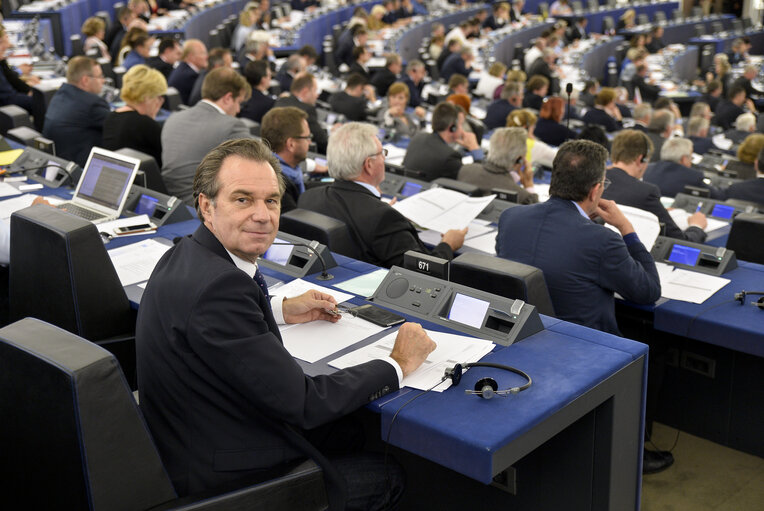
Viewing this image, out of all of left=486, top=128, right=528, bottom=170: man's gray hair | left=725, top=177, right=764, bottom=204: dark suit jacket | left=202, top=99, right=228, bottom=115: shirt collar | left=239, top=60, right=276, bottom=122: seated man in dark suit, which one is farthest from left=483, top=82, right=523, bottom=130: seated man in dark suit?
left=202, top=99, right=228, bottom=115: shirt collar

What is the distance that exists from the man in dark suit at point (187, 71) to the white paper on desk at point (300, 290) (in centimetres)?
573

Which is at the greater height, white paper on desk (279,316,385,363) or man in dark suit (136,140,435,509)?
man in dark suit (136,140,435,509)

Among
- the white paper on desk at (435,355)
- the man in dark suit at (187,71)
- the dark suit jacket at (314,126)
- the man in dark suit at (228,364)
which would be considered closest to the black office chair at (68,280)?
the man in dark suit at (228,364)

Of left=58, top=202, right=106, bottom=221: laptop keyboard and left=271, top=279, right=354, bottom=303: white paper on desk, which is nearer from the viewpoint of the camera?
left=271, top=279, right=354, bottom=303: white paper on desk

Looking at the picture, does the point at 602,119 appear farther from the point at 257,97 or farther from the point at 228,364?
the point at 228,364

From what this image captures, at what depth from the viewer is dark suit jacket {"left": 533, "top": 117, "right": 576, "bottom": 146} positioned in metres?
7.55

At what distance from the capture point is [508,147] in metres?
4.62

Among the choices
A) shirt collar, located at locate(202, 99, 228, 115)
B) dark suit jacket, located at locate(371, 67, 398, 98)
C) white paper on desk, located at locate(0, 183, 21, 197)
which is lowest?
dark suit jacket, located at locate(371, 67, 398, 98)

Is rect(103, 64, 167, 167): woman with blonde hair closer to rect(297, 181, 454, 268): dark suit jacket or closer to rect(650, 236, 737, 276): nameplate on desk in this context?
rect(297, 181, 454, 268): dark suit jacket

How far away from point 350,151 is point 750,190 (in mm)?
2645

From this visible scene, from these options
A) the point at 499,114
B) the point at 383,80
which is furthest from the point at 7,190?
the point at 383,80

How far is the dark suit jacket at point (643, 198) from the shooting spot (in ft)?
12.8

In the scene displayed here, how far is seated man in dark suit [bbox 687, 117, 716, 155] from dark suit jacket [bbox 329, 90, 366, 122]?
3.01 meters

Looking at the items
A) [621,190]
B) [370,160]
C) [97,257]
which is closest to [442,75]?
[621,190]
